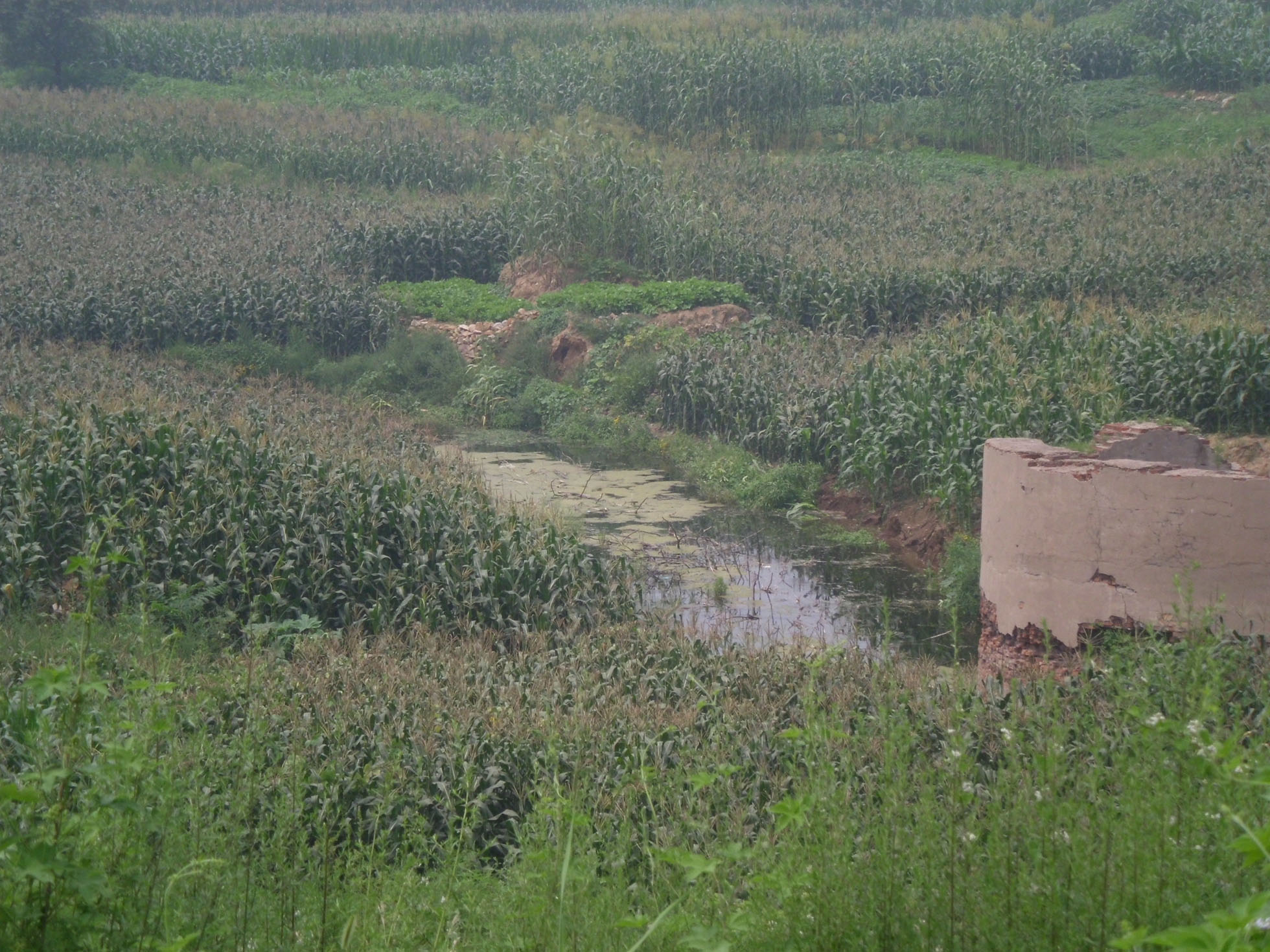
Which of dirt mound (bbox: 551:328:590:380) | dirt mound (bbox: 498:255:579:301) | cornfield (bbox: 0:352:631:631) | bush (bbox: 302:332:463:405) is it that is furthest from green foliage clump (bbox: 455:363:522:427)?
cornfield (bbox: 0:352:631:631)

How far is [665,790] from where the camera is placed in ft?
18.7

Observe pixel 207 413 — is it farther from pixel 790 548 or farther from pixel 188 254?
pixel 188 254

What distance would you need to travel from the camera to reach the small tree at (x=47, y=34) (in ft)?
114

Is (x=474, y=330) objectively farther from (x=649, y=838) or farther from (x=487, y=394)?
(x=649, y=838)

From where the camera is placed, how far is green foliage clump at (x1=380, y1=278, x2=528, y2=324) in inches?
851

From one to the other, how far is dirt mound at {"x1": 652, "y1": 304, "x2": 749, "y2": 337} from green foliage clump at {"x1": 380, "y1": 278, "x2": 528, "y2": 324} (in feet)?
9.36

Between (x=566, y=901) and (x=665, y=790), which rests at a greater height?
(x=566, y=901)

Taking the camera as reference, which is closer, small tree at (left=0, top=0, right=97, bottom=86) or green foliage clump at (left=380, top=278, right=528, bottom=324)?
green foliage clump at (left=380, top=278, right=528, bottom=324)

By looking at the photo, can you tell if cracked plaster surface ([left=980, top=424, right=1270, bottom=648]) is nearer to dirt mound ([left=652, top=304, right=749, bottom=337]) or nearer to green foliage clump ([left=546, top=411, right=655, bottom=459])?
green foliage clump ([left=546, top=411, right=655, bottom=459])

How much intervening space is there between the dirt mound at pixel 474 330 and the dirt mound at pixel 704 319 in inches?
95.9

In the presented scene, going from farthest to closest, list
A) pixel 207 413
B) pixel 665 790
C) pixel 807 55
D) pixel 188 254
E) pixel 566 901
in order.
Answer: pixel 807 55 < pixel 188 254 < pixel 207 413 < pixel 665 790 < pixel 566 901

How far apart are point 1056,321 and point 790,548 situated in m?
6.19

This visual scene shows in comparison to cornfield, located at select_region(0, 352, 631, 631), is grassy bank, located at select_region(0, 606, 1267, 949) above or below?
above

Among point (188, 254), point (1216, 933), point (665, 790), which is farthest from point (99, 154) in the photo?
point (1216, 933)
